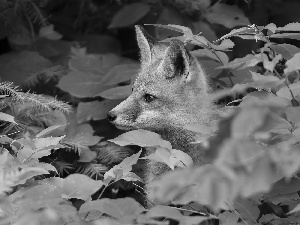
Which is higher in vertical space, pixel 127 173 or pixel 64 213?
pixel 64 213

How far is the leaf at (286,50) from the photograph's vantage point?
10.5ft

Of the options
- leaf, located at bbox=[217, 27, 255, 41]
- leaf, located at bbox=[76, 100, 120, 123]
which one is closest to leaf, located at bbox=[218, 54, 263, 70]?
leaf, located at bbox=[217, 27, 255, 41]

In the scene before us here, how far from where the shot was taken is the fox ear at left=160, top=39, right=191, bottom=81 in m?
3.65

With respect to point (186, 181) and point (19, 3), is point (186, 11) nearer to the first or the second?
point (19, 3)

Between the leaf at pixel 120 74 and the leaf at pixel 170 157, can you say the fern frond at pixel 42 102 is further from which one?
the leaf at pixel 170 157

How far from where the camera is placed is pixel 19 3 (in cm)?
496

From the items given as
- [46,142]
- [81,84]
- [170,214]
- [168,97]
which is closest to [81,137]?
[81,84]

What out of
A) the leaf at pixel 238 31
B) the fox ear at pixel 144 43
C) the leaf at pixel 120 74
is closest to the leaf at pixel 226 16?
the leaf at pixel 120 74

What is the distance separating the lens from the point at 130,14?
5375 millimetres

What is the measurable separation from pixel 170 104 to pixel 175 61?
0.92 ft

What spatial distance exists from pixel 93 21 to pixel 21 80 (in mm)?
1440

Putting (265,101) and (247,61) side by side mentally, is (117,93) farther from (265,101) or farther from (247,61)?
(265,101)

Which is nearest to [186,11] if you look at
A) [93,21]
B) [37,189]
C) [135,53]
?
[135,53]

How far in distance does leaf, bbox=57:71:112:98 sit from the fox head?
0.86 meters
